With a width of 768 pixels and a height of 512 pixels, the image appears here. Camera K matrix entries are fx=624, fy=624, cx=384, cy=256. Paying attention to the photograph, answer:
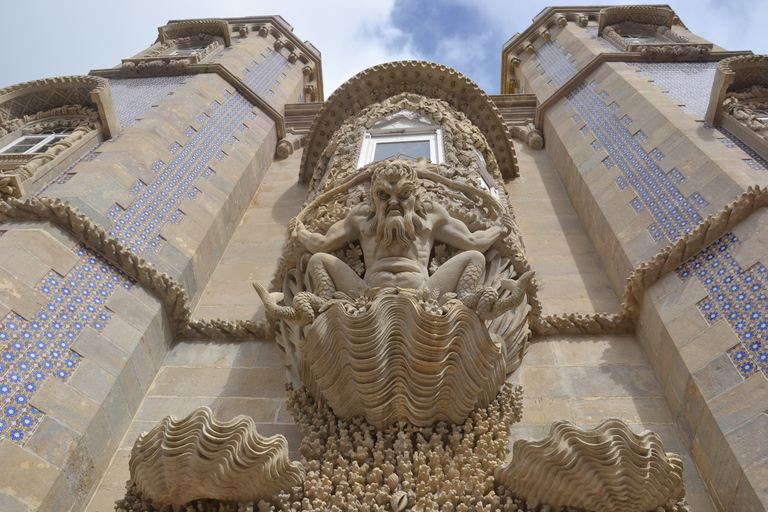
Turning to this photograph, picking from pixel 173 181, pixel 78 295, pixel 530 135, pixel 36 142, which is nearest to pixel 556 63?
pixel 530 135

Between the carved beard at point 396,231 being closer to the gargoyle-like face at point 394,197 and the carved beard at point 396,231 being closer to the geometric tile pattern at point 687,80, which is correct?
the gargoyle-like face at point 394,197

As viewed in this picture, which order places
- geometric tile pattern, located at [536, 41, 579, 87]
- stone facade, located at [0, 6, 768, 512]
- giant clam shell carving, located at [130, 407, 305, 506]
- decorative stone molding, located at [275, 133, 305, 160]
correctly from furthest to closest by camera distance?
geometric tile pattern, located at [536, 41, 579, 87]
decorative stone molding, located at [275, 133, 305, 160]
stone facade, located at [0, 6, 768, 512]
giant clam shell carving, located at [130, 407, 305, 506]

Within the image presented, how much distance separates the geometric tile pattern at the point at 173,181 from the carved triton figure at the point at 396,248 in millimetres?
1948

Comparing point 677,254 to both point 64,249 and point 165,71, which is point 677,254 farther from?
point 165,71

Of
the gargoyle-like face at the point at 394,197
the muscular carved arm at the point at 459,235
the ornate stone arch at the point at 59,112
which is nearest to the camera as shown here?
the gargoyle-like face at the point at 394,197

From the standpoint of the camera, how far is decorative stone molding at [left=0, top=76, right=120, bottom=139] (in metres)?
10.4

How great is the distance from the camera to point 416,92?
10.8 meters

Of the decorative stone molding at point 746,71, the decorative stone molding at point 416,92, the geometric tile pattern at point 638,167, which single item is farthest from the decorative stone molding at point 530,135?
the decorative stone molding at point 746,71

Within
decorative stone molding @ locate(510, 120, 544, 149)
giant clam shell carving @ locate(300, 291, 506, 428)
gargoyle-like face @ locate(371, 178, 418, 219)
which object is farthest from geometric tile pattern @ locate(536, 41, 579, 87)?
giant clam shell carving @ locate(300, 291, 506, 428)

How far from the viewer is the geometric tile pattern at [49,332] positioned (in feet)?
15.7

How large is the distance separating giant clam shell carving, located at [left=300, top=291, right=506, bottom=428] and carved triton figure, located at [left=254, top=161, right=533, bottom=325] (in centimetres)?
29

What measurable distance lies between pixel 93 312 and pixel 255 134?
21.6 ft

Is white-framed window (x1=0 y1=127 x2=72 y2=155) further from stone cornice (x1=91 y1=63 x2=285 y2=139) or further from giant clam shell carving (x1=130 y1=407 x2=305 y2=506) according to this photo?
giant clam shell carving (x1=130 y1=407 x2=305 y2=506)

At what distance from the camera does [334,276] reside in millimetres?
5801
